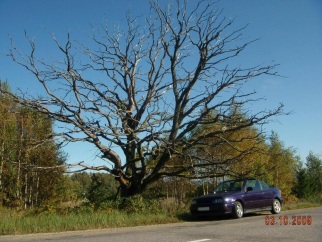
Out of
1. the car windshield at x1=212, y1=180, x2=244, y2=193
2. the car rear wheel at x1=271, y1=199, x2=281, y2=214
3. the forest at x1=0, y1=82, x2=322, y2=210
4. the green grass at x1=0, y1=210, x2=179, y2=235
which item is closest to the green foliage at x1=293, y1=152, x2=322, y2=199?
the forest at x1=0, y1=82, x2=322, y2=210

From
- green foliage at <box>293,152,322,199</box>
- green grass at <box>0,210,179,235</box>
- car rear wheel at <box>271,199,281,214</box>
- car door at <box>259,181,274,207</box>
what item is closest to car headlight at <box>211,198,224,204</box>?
green grass at <box>0,210,179,235</box>

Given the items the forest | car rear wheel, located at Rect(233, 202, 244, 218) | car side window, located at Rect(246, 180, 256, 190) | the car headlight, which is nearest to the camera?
the car headlight

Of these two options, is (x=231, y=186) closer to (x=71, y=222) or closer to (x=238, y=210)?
(x=238, y=210)

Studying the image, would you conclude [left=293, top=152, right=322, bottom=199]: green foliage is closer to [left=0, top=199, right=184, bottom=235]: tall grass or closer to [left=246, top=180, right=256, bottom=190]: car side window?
[left=246, top=180, right=256, bottom=190]: car side window

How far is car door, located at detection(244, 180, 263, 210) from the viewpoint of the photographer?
49.9 feet

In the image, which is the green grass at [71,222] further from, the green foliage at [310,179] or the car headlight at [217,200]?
the green foliage at [310,179]

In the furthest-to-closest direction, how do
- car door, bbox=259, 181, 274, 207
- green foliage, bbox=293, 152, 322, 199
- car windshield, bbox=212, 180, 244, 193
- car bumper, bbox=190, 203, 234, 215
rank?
green foliage, bbox=293, 152, 322, 199 < car door, bbox=259, 181, 274, 207 < car windshield, bbox=212, 180, 244, 193 < car bumper, bbox=190, 203, 234, 215

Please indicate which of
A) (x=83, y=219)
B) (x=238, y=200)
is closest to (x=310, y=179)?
(x=238, y=200)

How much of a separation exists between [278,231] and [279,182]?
3514 cm

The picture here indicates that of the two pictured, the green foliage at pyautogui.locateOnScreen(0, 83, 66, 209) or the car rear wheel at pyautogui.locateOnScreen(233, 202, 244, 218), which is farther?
the green foliage at pyautogui.locateOnScreen(0, 83, 66, 209)

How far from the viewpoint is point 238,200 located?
1482cm

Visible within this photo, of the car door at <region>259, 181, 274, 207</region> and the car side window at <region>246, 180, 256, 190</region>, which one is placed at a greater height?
the car side window at <region>246, 180, 256, 190</region>

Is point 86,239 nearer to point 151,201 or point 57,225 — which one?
point 57,225
